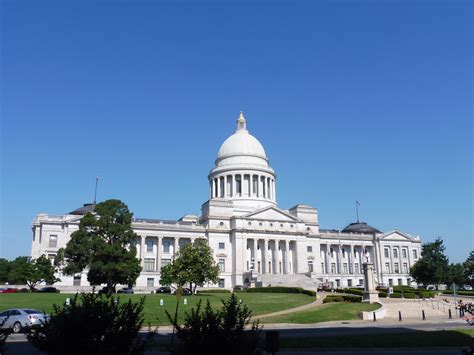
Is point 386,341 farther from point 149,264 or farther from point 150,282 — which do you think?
point 149,264

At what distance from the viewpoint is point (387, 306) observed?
1852 inches

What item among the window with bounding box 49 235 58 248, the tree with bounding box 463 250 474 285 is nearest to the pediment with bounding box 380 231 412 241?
the tree with bounding box 463 250 474 285

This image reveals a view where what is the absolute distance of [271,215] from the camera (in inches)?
3939

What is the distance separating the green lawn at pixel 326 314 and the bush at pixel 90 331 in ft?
91.0

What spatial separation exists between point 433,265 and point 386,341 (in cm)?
6961

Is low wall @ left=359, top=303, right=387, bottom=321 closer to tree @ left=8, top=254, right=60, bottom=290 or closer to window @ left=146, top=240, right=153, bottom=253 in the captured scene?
tree @ left=8, top=254, right=60, bottom=290

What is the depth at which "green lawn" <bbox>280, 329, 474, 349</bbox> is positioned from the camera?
75.3 ft

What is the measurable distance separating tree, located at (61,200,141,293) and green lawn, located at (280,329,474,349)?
41817mm

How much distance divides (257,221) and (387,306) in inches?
2095

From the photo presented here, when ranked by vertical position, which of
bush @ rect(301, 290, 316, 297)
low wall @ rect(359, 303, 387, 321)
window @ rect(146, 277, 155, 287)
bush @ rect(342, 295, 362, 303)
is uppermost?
window @ rect(146, 277, 155, 287)

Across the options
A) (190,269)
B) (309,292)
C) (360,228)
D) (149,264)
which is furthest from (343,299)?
(360,228)

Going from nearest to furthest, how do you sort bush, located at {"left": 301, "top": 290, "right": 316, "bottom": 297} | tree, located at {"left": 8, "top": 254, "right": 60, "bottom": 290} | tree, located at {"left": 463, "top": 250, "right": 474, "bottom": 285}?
bush, located at {"left": 301, "top": 290, "right": 316, "bottom": 297}, tree, located at {"left": 8, "top": 254, "right": 60, "bottom": 290}, tree, located at {"left": 463, "top": 250, "right": 474, "bottom": 285}

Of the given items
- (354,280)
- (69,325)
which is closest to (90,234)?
(69,325)

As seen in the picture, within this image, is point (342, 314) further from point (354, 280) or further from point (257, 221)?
point (354, 280)
